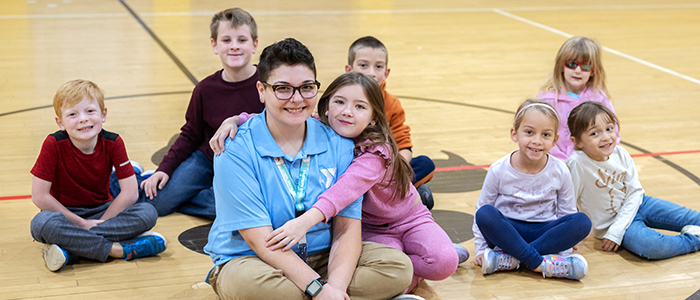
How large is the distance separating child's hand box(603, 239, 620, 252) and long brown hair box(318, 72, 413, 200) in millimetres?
962

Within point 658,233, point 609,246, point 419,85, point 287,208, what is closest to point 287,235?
point 287,208

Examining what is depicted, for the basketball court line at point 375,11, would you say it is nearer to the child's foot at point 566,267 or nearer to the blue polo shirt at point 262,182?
the blue polo shirt at point 262,182

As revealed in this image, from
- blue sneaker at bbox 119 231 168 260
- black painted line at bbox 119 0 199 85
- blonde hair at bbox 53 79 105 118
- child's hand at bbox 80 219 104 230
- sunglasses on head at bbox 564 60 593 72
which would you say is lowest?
black painted line at bbox 119 0 199 85

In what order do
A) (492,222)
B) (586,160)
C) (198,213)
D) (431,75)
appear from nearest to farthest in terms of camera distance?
(492,222) → (586,160) → (198,213) → (431,75)

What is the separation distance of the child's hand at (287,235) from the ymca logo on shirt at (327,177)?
0.18m

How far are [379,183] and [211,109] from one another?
3.51 feet

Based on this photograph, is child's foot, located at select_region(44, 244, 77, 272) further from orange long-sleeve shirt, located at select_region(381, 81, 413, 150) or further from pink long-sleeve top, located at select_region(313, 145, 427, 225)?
orange long-sleeve shirt, located at select_region(381, 81, 413, 150)

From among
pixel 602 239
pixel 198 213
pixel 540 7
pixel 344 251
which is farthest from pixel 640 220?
pixel 540 7

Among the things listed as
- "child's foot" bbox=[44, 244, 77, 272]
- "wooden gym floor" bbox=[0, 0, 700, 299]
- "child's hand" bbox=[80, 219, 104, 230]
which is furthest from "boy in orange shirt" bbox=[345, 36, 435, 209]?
"child's foot" bbox=[44, 244, 77, 272]

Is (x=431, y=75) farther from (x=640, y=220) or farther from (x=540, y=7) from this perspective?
(x=540, y=7)

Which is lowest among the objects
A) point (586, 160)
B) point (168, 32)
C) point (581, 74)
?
point (168, 32)

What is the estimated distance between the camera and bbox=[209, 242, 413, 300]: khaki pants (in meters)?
1.94

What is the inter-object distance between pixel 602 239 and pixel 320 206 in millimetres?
A: 1418

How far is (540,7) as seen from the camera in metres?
10.7
